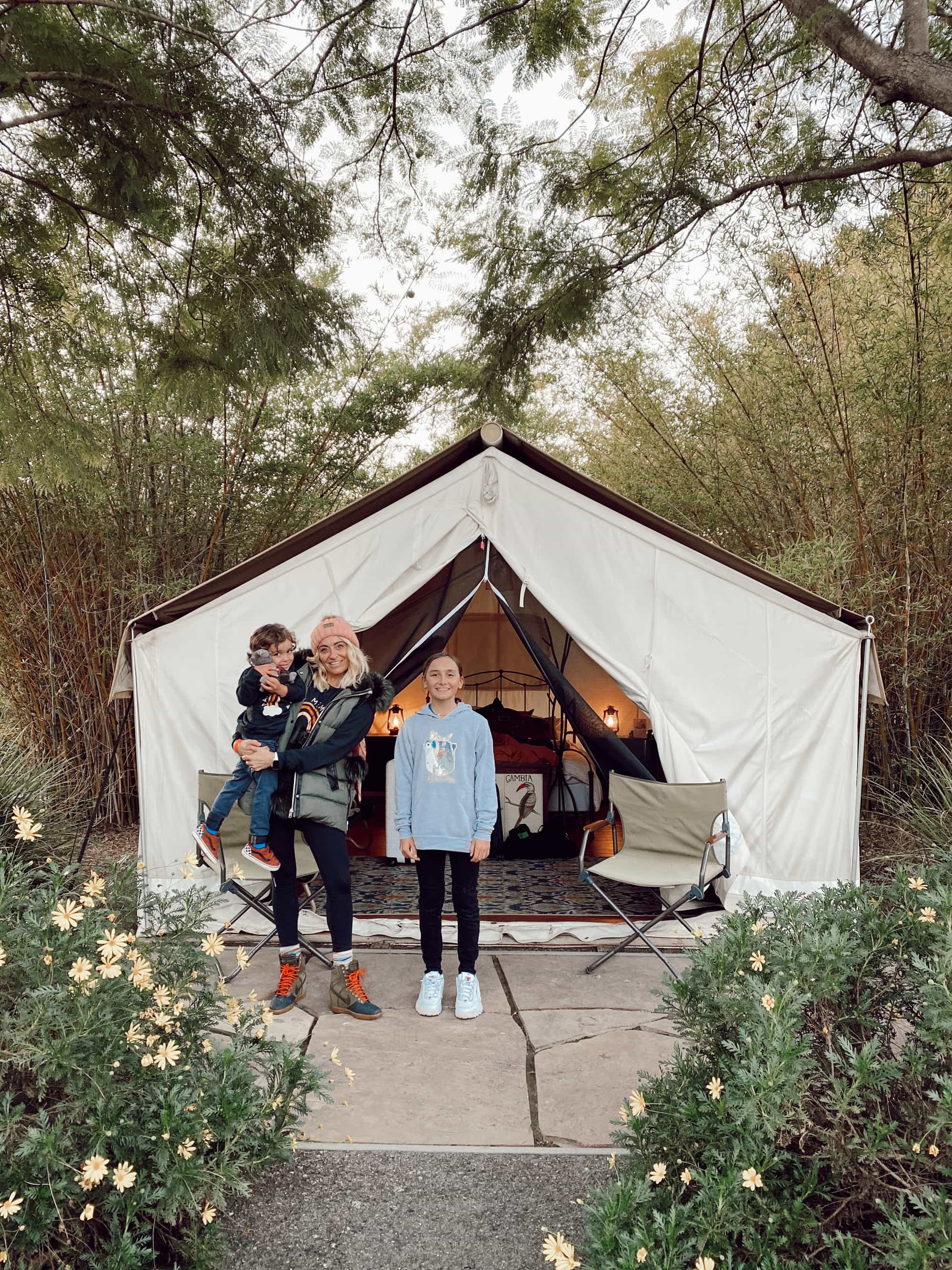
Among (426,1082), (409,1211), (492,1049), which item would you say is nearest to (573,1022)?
(492,1049)

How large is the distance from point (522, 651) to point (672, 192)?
3.83 meters

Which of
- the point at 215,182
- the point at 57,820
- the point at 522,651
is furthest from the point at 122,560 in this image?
the point at 522,651

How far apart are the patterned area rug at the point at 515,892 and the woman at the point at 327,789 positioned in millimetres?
833

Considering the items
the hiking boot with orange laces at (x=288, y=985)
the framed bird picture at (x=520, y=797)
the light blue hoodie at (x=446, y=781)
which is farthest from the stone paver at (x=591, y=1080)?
the framed bird picture at (x=520, y=797)

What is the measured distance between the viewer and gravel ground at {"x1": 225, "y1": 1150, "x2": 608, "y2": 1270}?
1.65 metres

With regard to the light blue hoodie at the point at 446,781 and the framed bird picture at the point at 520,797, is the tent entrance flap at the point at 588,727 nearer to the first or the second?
the framed bird picture at the point at 520,797

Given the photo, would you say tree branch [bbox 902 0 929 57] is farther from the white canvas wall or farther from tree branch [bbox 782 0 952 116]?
the white canvas wall

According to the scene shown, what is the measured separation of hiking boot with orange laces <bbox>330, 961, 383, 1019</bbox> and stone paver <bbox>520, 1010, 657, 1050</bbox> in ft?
1.63

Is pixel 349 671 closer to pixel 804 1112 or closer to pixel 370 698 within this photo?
pixel 370 698

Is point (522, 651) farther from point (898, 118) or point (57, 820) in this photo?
point (898, 118)

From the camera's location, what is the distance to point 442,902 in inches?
111

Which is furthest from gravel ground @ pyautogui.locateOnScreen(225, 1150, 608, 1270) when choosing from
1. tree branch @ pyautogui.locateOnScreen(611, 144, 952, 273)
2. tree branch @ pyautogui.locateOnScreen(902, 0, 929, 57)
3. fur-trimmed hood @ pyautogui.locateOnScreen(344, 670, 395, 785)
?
tree branch @ pyautogui.locateOnScreen(902, 0, 929, 57)

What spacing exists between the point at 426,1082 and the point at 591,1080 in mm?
451

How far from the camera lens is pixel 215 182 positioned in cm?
343
